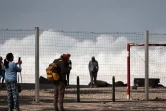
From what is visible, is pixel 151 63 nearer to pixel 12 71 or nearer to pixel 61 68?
pixel 61 68

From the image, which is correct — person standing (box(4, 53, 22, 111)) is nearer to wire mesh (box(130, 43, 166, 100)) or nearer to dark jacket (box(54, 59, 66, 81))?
dark jacket (box(54, 59, 66, 81))

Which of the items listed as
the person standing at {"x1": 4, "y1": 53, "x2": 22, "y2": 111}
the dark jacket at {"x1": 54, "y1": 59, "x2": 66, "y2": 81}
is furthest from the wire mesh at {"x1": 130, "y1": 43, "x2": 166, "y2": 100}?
the person standing at {"x1": 4, "y1": 53, "x2": 22, "y2": 111}

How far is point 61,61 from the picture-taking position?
55.2 ft

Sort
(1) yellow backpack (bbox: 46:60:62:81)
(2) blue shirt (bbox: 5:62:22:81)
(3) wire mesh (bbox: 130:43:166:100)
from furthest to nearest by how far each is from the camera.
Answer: (3) wire mesh (bbox: 130:43:166:100), (1) yellow backpack (bbox: 46:60:62:81), (2) blue shirt (bbox: 5:62:22:81)

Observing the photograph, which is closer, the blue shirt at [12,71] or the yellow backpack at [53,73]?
the blue shirt at [12,71]

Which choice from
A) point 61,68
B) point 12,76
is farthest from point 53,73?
point 12,76

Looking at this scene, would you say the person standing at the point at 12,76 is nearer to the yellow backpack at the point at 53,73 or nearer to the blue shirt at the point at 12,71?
the blue shirt at the point at 12,71

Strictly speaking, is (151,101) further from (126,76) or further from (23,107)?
(23,107)

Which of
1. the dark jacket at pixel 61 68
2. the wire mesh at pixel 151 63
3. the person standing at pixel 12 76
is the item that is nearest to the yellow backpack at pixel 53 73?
the dark jacket at pixel 61 68

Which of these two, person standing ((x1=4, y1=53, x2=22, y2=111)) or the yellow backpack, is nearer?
person standing ((x1=4, y1=53, x2=22, y2=111))

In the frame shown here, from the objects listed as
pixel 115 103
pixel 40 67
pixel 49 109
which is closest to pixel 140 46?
pixel 115 103

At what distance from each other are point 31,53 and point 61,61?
432 centimetres

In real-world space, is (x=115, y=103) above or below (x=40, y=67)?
below

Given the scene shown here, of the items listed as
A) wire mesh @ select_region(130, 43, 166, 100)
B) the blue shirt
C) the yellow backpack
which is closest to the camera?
the blue shirt
